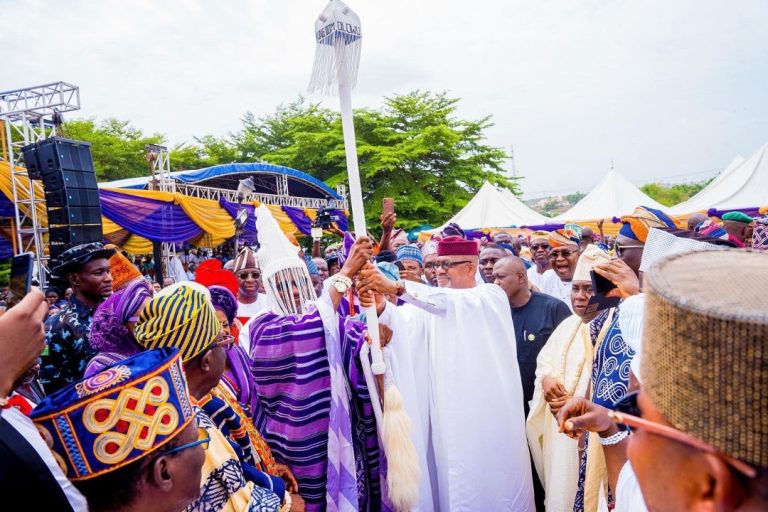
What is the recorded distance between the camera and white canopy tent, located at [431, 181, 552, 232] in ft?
53.9

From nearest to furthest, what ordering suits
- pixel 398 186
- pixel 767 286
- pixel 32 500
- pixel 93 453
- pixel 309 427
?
pixel 767 286 → pixel 32 500 → pixel 93 453 → pixel 309 427 → pixel 398 186

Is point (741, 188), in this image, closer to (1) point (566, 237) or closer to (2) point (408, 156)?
(1) point (566, 237)

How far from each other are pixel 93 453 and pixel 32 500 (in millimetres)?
179

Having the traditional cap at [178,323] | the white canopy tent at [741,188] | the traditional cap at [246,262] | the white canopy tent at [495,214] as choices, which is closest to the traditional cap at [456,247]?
the traditional cap at [246,262]

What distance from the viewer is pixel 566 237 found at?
6.39 metres

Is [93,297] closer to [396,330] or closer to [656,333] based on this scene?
[396,330]

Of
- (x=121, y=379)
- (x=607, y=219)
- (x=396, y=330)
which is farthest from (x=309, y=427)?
(x=607, y=219)

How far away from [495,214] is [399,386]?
Result: 13.8 metres

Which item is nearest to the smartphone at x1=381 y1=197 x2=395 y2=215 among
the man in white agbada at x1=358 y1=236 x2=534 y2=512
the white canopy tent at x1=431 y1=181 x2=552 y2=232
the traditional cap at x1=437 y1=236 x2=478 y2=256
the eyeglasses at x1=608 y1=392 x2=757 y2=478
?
the traditional cap at x1=437 y1=236 x2=478 y2=256

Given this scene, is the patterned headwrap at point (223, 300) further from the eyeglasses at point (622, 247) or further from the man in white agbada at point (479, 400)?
the eyeglasses at point (622, 247)

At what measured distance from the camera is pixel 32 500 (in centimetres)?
109

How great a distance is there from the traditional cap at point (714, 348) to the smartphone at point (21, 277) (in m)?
1.62

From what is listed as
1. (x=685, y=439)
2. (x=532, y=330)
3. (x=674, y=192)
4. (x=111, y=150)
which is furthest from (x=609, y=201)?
(x=674, y=192)

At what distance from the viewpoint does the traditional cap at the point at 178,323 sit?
187cm
